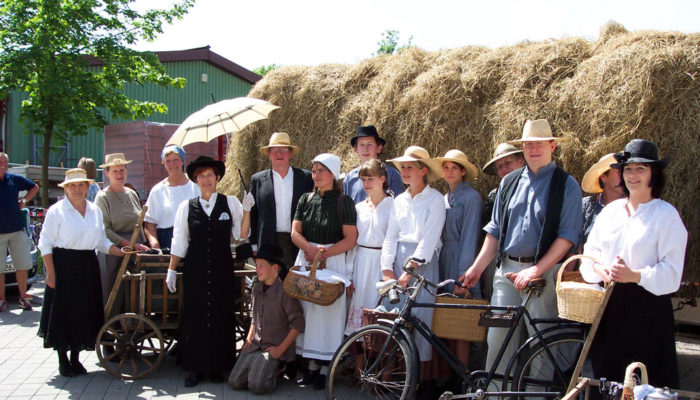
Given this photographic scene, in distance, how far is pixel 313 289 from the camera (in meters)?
4.69

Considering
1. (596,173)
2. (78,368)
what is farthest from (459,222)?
(78,368)

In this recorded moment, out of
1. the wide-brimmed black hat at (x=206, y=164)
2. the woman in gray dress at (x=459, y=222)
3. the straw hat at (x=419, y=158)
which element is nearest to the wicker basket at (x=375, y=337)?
the woman in gray dress at (x=459, y=222)

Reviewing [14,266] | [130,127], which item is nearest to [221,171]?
[14,266]

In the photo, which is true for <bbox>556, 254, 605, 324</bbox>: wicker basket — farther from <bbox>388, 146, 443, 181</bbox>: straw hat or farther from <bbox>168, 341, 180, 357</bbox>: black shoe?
<bbox>168, 341, 180, 357</bbox>: black shoe

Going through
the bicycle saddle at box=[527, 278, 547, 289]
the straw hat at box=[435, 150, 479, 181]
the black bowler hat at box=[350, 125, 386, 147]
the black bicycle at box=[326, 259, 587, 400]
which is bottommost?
the black bicycle at box=[326, 259, 587, 400]

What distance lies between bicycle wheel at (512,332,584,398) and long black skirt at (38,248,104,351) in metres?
3.55

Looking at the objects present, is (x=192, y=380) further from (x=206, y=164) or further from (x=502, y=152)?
(x=502, y=152)

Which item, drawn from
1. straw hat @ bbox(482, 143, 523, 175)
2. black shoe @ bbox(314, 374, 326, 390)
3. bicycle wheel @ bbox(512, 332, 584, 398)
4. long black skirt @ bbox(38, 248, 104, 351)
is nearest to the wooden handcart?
long black skirt @ bbox(38, 248, 104, 351)

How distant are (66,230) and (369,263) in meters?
2.58

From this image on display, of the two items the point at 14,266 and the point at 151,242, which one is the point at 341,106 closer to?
the point at 151,242

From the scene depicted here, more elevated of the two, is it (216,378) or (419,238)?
(419,238)

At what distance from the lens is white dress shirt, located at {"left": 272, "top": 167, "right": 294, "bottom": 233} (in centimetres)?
576

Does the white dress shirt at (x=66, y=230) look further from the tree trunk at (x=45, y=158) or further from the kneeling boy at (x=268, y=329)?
the tree trunk at (x=45, y=158)

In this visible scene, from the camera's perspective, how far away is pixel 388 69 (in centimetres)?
648
